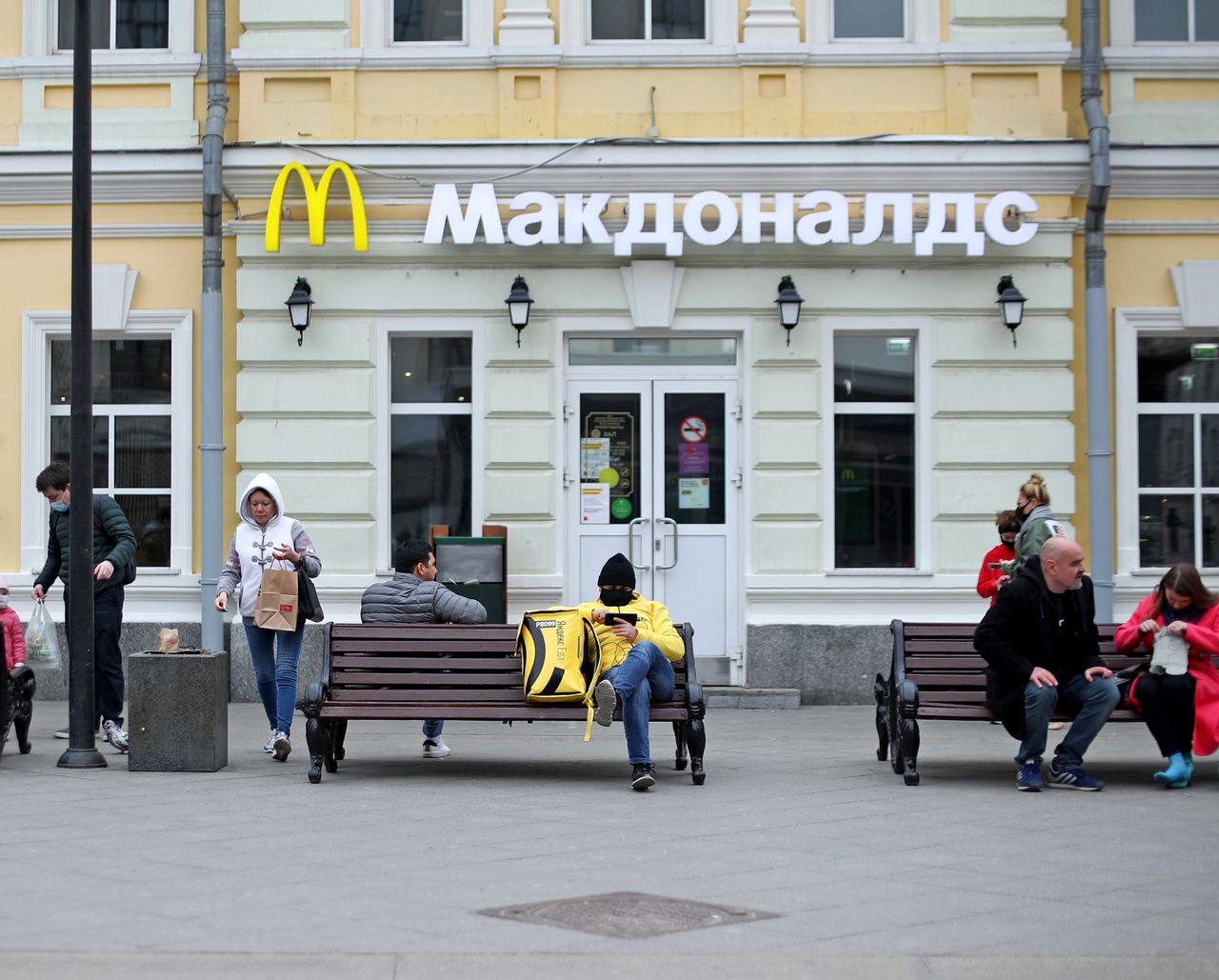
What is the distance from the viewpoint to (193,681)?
10.6 meters

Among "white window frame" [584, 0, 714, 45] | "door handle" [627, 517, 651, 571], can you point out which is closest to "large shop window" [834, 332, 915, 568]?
"door handle" [627, 517, 651, 571]

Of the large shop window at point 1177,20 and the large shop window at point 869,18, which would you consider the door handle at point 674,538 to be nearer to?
the large shop window at point 869,18

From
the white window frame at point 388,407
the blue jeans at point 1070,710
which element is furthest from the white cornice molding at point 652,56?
the blue jeans at point 1070,710

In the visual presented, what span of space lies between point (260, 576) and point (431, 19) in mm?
6257

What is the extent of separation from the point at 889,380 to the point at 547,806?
7197mm

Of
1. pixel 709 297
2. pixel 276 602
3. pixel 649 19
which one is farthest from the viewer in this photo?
pixel 649 19

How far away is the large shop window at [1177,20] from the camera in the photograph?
621 inches

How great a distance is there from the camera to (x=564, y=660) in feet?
33.2

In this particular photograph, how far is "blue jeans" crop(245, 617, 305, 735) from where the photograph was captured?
11422mm

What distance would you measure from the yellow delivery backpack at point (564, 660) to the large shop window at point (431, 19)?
7.20 meters

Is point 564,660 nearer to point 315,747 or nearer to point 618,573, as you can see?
point 618,573

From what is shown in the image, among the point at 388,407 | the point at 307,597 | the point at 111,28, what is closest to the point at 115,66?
the point at 111,28

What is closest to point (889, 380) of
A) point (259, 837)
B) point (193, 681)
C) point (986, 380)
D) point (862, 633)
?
point (986, 380)

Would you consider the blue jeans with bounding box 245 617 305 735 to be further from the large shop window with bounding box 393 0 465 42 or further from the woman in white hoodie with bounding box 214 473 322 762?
the large shop window with bounding box 393 0 465 42
